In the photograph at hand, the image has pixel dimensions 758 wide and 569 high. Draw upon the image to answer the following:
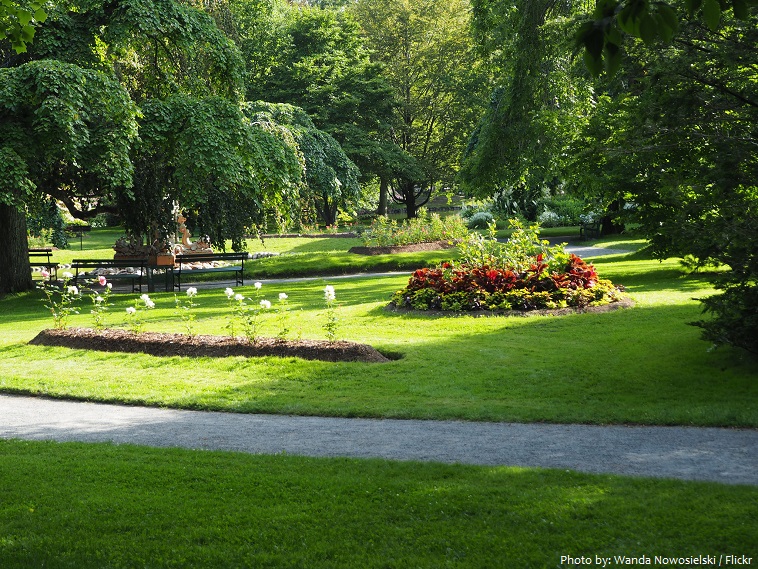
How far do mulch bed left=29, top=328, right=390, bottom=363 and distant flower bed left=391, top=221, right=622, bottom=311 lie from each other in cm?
334

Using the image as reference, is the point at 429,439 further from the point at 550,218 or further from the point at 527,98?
the point at 550,218

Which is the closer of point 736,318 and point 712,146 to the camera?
point 736,318

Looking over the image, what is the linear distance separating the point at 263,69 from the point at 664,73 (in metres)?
36.1

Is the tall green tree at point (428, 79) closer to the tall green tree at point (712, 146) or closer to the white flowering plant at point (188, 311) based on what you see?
the white flowering plant at point (188, 311)

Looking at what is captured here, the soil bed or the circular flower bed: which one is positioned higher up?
the circular flower bed

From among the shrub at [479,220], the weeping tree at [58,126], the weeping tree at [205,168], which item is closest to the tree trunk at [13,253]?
the weeping tree at [58,126]

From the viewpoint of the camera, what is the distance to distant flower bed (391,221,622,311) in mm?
12930

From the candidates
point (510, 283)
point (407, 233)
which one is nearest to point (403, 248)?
point (407, 233)

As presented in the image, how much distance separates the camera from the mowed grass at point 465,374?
7668mm

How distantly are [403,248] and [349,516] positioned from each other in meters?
21.9

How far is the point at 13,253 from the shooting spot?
19.5 metres

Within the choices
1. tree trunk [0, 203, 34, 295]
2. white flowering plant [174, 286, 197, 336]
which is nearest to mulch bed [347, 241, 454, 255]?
white flowering plant [174, 286, 197, 336]

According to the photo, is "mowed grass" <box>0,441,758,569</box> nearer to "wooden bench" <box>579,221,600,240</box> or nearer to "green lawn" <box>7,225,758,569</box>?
"green lawn" <box>7,225,758,569</box>

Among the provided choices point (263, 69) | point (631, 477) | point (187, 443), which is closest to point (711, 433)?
point (631, 477)
